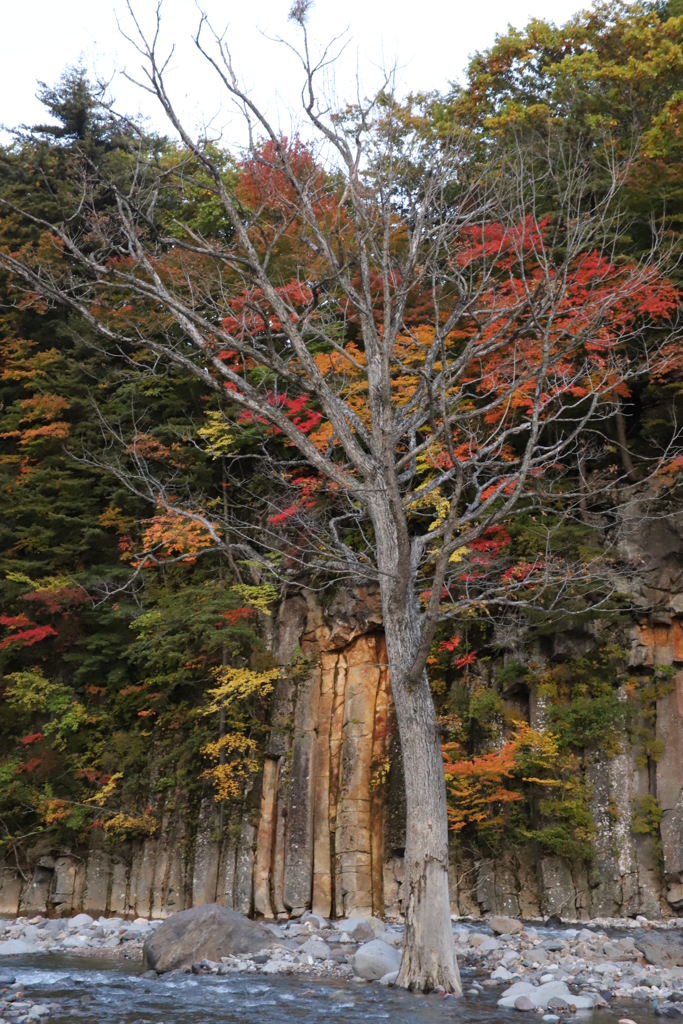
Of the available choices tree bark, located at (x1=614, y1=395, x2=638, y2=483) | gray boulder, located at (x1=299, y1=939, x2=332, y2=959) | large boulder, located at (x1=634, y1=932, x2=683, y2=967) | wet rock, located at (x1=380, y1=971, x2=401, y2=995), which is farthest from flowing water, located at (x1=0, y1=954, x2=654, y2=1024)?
tree bark, located at (x1=614, y1=395, x2=638, y2=483)

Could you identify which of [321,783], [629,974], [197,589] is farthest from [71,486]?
[629,974]

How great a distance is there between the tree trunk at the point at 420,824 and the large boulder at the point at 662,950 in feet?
8.32

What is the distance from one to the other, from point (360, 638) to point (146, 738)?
4.76 m

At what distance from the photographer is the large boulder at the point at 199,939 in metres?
8.61

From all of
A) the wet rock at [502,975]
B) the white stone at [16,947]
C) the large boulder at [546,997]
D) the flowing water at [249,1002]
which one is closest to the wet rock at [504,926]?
the wet rock at [502,975]

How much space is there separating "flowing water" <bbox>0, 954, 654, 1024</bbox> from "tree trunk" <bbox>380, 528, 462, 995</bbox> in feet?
0.85

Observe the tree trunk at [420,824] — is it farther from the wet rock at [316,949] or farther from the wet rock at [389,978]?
the wet rock at [316,949]

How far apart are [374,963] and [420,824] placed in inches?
72.9

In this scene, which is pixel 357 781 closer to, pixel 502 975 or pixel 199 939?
pixel 199 939

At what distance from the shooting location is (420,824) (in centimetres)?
714

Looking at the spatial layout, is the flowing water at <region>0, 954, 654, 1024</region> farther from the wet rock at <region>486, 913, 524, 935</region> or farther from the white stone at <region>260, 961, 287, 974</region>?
the wet rock at <region>486, 913, 524, 935</region>

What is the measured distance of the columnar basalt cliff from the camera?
11.3 m

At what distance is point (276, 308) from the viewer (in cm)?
848

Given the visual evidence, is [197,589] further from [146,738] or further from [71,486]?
[71,486]
